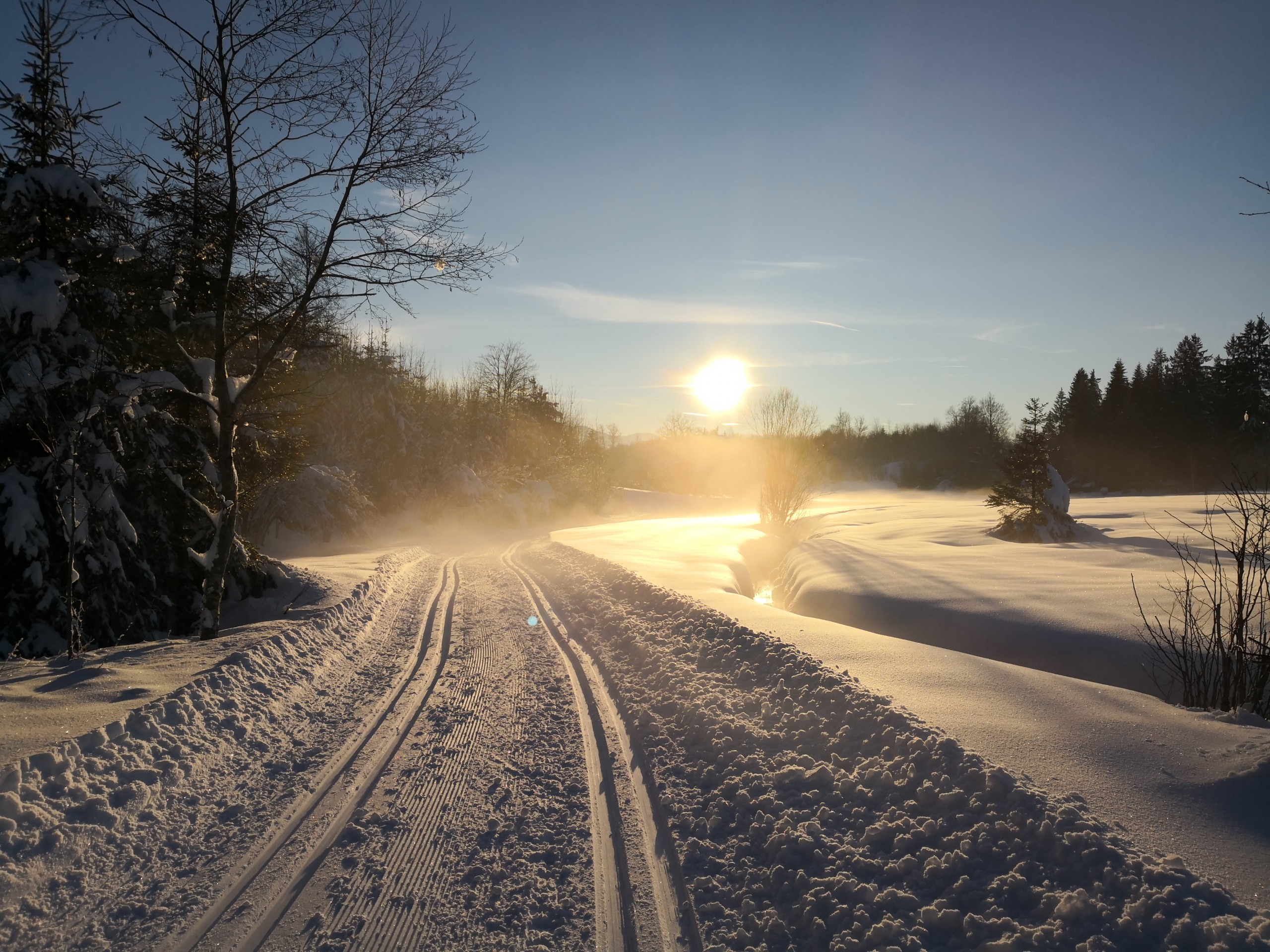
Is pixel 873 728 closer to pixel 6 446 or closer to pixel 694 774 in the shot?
pixel 694 774

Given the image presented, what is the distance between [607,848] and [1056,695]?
14.0 feet

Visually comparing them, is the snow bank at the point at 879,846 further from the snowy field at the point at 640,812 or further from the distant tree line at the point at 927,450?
the distant tree line at the point at 927,450

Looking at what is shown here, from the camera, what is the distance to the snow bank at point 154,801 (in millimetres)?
3096

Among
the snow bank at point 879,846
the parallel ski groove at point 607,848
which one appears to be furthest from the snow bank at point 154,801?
the snow bank at point 879,846

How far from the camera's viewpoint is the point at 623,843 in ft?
12.5

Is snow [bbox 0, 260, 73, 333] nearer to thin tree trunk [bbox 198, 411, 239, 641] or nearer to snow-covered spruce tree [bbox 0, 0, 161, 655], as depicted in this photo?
snow-covered spruce tree [bbox 0, 0, 161, 655]

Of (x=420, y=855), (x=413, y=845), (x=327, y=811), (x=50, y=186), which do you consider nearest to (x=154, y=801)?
(x=327, y=811)

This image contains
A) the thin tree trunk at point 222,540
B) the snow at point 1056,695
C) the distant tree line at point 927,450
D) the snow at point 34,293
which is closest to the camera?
the snow at point 1056,695

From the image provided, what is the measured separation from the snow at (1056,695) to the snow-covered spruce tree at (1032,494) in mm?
3967

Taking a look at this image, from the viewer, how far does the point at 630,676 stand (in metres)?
7.04

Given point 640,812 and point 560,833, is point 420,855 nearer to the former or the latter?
point 560,833

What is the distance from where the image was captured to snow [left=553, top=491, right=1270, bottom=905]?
3.53m

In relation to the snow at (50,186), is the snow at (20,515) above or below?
below

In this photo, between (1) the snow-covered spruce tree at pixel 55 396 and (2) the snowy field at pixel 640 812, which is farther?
(1) the snow-covered spruce tree at pixel 55 396
